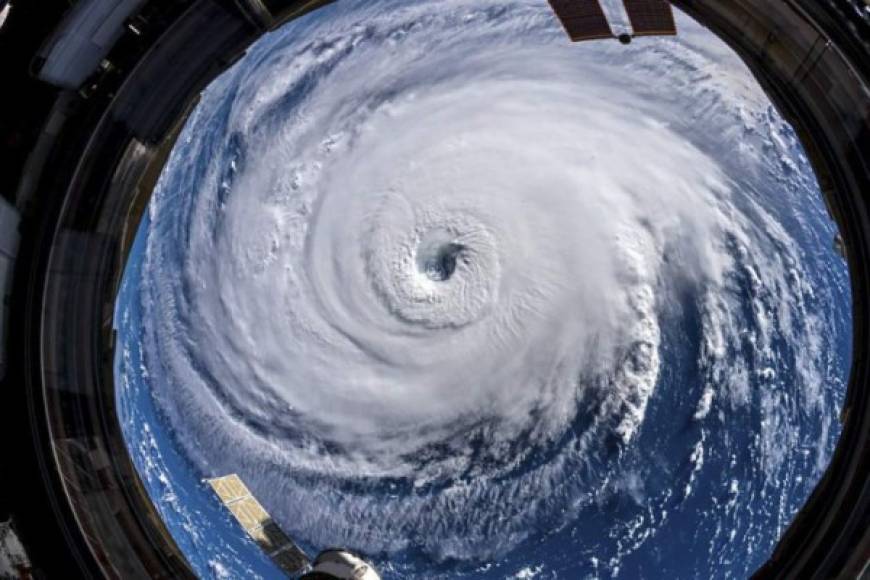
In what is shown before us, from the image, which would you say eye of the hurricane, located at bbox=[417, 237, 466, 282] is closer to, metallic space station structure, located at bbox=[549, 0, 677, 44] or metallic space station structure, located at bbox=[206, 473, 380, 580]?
metallic space station structure, located at bbox=[549, 0, 677, 44]

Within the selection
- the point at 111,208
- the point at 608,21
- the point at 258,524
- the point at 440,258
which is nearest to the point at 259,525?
the point at 258,524

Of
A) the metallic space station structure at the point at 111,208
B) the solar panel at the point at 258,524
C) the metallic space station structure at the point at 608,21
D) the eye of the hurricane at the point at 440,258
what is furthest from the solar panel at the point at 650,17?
the solar panel at the point at 258,524

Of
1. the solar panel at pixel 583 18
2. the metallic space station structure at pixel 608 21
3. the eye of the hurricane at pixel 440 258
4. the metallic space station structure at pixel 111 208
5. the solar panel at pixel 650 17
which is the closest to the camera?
the metallic space station structure at pixel 111 208

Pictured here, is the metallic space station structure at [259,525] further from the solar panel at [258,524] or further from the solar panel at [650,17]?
the solar panel at [650,17]

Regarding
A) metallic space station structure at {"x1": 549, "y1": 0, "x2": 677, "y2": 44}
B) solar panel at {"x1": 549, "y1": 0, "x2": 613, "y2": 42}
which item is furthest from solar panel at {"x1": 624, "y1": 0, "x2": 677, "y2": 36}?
solar panel at {"x1": 549, "y1": 0, "x2": 613, "y2": 42}

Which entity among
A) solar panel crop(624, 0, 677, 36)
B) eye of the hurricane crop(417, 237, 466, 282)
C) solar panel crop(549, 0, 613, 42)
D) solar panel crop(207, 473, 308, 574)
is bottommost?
solar panel crop(207, 473, 308, 574)
